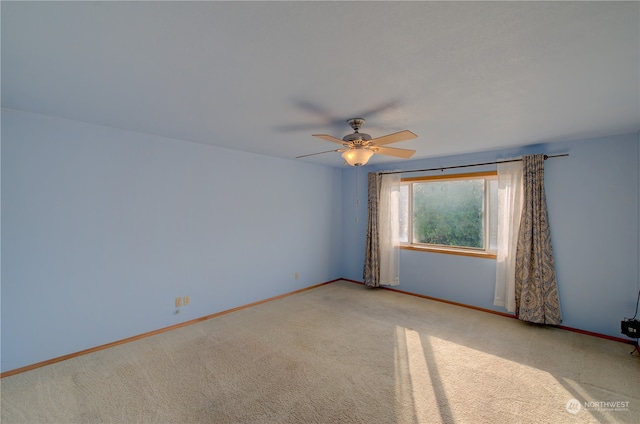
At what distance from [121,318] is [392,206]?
4.22 m

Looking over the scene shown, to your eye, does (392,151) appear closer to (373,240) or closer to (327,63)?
(327,63)

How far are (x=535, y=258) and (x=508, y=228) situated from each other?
0.50m

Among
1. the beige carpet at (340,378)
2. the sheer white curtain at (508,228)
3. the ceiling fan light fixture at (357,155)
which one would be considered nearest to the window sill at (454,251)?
the sheer white curtain at (508,228)

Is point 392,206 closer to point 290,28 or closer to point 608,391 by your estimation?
point 608,391

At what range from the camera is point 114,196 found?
9.89 ft

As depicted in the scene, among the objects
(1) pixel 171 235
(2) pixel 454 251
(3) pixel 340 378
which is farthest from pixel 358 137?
(2) pixel 454 251

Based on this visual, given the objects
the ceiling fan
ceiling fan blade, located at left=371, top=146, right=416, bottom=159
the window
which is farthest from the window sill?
the ceiling fan

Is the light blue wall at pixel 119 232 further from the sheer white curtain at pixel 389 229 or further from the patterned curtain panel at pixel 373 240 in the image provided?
the sheer white curtain at pixel 389 229

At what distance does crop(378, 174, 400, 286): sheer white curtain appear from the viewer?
4949 millimetres

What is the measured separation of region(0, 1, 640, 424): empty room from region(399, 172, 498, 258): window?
35mm

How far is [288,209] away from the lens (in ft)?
16.0

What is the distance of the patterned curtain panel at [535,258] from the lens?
11.4 feet

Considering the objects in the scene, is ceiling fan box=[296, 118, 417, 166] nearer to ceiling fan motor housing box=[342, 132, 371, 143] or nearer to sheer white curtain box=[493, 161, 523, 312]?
ceiling fan motor housing box=[342, 132, 371, 143]


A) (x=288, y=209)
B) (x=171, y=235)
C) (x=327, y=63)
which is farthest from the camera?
(x=288, y=209)
